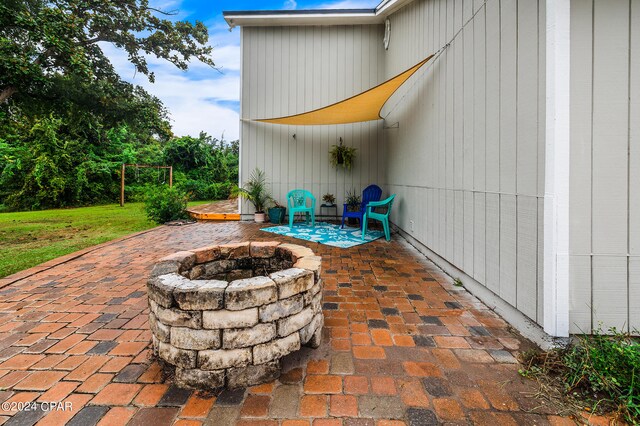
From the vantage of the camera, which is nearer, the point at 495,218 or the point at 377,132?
the point at 495,218

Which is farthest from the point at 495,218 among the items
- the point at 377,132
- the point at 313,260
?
the point at 377,132

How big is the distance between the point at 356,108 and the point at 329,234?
7.99 feet

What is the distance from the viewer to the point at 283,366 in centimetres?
150

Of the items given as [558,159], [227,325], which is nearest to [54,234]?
[227,325]

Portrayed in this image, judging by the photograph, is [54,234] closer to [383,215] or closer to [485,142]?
[383,215]

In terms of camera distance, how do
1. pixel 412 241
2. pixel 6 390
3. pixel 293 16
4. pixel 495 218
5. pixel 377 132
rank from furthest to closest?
pixel 377 132 → pixel 293 16 → pixel 412 241 → pixel 495 218 → pixel 6 390

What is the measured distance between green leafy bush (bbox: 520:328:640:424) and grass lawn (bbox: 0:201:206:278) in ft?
15.6

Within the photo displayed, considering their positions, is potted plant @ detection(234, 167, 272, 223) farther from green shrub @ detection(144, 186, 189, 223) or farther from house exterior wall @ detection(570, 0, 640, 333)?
house exterior wall @ detection(570, 0, 640, 333)

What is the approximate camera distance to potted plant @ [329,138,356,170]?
645cm

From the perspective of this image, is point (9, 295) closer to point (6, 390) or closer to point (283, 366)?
point (6, 390)

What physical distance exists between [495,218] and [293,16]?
6465mm

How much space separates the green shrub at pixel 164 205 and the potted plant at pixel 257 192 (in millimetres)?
1405

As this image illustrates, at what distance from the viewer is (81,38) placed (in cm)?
646

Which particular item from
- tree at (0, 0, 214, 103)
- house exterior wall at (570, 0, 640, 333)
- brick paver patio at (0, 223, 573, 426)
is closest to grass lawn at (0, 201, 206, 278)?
brick paver patio at (0, 223, 573, 426)
